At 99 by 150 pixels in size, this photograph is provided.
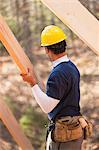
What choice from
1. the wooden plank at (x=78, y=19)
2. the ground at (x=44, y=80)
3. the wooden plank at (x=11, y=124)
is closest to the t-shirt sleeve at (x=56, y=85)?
the wooden plank at (x=78, y=19)

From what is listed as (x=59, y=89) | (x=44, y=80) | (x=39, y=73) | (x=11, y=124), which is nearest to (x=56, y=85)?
(x=59, y=89)

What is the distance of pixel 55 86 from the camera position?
2617 millimetres

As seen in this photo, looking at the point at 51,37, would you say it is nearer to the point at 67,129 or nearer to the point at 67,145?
the point at 67,129

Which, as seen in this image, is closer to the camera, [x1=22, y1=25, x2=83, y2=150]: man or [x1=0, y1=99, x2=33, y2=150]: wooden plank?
[x1=22, y1=25, x2=83, y2=150]: man

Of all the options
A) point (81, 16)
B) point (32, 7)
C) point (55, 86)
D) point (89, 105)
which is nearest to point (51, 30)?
point (81, 16)

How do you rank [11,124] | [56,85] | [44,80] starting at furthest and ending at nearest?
1. [44,80]
2. [11,124]
3. [56,85]

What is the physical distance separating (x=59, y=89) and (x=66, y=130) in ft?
1.22

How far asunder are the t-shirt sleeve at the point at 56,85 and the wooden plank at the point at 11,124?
1277 millimetres

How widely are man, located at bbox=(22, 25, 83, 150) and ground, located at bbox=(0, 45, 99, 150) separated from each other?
8.15 ft

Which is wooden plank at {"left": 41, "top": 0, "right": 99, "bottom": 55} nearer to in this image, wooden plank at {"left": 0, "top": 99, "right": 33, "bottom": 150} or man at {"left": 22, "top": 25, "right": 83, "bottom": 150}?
man at {"left": 22, "top": 25, "right": 83, "bottom": 150}

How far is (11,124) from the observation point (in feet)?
12.7

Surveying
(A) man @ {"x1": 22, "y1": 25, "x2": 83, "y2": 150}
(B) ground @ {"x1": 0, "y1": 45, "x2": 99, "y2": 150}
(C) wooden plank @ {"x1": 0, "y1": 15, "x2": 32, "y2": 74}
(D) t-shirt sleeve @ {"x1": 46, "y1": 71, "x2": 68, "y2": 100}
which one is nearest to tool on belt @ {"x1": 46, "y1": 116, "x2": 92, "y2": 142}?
(A) man @ {"x1": 22, "y1": 25, "x2": 83, "y2": 150}

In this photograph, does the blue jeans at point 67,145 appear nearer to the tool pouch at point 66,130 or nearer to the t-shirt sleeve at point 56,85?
the tool pouch at point 66,130

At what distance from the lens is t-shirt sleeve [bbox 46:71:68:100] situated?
2617 mm
